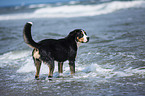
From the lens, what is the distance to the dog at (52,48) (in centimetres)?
523

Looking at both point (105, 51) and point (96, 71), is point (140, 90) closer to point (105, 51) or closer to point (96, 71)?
point (96, 71)

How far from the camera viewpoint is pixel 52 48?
5.43 m

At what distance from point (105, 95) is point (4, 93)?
2184mm

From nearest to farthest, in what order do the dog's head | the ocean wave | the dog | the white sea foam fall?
the dog < the white sea foam < the dog's head < the ocean wave

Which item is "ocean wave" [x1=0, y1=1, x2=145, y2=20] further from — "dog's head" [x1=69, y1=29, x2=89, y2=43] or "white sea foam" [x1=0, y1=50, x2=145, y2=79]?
"dog's head" [x1=69, y1=29, x2=89, y2=43]

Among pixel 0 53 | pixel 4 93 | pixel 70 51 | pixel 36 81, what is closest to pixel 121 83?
pixel 70 51

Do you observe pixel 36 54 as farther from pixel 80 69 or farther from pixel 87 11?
pixel 87 11

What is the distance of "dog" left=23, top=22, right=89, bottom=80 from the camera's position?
523 centimetres

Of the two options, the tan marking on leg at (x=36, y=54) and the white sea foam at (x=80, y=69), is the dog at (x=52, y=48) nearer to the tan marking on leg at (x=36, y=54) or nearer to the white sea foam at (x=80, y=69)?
the tan marking on leg at (x=36, y=54)

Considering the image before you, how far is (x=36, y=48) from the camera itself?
5.30 meters

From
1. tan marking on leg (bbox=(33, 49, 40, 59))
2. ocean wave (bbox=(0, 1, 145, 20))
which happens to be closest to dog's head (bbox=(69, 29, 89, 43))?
tan marking on leg (bbox=(33, 49, 40, 59))

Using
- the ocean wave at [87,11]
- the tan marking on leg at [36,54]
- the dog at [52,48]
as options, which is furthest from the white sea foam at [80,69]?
the ocean wave at [87,11]

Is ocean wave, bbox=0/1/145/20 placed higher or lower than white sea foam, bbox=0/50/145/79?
higher

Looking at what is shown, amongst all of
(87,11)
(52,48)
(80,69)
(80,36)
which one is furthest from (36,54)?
(87,11)
